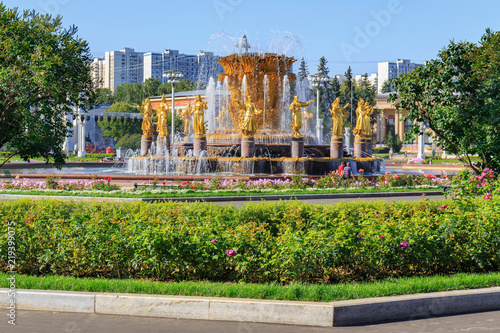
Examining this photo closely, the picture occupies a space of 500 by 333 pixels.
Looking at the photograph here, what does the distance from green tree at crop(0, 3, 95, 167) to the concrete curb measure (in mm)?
7956

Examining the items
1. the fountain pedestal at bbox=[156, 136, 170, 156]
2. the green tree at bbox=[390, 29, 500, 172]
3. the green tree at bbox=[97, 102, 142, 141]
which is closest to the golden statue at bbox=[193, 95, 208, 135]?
the fountain pedestal at bbox=[156, 136, 170, 156]

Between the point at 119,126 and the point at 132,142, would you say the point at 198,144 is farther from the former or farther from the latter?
the point at 119,126

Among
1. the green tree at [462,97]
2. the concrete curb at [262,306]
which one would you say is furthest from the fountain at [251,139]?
the concrete curb at [262,306]

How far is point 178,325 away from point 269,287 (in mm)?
1161

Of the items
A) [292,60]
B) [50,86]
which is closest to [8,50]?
[50,86]

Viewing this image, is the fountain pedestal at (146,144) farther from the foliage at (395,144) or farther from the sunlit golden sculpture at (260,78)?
the foliage at (395,144)

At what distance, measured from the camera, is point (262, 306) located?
19.8 feet

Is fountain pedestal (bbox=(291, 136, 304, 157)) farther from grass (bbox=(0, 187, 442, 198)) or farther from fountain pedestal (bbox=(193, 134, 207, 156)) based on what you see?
grass (bbox=(0, 187, 442, 198))

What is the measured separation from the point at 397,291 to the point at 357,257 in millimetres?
825

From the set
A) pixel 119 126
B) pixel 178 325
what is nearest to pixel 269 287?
pixel 178 325

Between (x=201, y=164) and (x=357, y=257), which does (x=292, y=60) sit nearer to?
(x=201, y=164)

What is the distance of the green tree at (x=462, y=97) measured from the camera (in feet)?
38.2

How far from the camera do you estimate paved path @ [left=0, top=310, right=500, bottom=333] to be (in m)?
5.84

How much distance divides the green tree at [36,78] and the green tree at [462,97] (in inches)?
316
